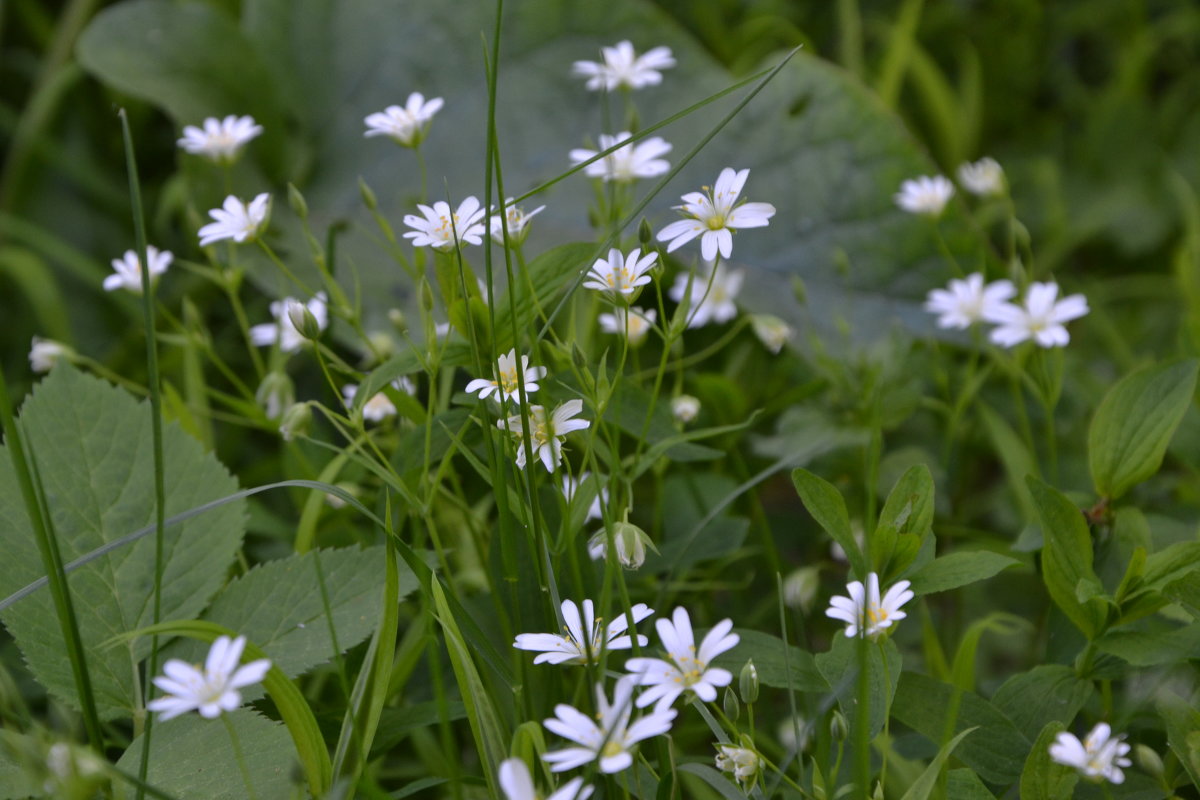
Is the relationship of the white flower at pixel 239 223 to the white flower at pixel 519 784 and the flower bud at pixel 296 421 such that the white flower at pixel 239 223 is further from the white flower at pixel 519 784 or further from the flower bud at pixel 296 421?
the white flower at pixel 519 784

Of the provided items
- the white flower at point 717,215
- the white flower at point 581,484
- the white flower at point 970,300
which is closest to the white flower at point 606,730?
the white flower at point 581,484

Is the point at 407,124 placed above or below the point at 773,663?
above

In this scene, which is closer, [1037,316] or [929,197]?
[1037,316]

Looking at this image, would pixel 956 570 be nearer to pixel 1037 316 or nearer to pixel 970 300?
pixel 1037 316

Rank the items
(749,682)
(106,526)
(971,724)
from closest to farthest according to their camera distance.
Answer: (749,682) → (971,724) → (106,526)

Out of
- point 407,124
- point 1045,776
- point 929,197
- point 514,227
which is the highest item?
point 407,124

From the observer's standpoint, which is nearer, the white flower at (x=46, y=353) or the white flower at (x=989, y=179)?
the white flower at (x=46, y=353)

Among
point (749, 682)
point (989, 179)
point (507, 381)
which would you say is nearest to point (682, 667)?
point (749, 682)

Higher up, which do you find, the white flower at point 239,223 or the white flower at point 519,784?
the white flower at point 239,223

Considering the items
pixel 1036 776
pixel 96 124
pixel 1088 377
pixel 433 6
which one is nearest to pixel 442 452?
pixel 1036 776
